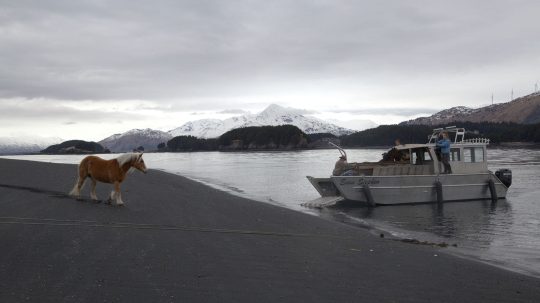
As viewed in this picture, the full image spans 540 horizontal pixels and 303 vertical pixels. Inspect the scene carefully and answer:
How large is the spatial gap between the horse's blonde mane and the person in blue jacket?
1831 centimetres

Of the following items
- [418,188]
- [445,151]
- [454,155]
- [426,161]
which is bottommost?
[418,188]

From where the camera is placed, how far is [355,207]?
24.5 m

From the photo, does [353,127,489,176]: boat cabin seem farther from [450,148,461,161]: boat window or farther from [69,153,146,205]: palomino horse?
[69,153,146,205]: palomino horse

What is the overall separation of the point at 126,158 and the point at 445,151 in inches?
738

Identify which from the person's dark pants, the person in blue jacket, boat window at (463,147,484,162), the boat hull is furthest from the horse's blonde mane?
boat window at (463,147,484,162)

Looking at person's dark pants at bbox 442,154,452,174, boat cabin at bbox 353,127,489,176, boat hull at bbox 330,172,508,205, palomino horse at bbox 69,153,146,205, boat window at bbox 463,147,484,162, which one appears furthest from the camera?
boat window at bbox 463,147,484,162

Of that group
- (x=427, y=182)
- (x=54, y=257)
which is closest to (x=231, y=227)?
(x=54, y=257)

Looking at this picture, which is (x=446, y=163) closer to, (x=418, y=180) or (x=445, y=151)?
(x=445, y=151)

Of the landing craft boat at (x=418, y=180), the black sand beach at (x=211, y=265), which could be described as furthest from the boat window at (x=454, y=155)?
the black sand beach at (x=211, y=265)

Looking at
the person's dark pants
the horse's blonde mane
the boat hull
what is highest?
the horse's blonde mane

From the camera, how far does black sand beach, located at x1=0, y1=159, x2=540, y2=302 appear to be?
254 inches

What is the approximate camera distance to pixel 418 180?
26.0m

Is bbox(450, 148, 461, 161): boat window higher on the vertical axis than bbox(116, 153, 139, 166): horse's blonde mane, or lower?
lower

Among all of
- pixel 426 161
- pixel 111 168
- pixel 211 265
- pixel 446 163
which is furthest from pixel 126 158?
pixel 446 163
